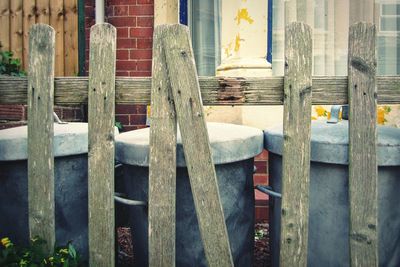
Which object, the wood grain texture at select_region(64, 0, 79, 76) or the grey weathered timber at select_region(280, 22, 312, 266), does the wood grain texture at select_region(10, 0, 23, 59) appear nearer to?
the wood grain texture at select_region(64, 0, 79, 76)

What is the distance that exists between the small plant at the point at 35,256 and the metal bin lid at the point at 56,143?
36 centimetres

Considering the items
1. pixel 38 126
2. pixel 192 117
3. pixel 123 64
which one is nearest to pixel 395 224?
pixel 192 117

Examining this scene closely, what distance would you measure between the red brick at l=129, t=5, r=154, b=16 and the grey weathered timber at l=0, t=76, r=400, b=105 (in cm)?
232

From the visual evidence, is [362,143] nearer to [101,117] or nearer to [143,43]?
[101,117]

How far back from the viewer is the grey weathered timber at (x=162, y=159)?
5.04 feet

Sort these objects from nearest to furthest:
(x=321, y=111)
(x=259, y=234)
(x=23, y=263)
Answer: (x=23, y=263)
(x=259, y=234)
(x=321, y=111)

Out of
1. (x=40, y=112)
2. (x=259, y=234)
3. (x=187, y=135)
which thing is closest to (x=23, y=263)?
(x=40, y=112)

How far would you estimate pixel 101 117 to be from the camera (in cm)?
156

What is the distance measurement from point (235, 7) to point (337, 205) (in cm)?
227

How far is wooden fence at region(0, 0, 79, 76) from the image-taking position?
4246 millimetres

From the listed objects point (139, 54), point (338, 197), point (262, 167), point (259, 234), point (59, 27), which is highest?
point (59, 27)

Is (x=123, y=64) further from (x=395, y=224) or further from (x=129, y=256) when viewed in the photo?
(x=395, y=224)

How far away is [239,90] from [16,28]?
3.81 meters

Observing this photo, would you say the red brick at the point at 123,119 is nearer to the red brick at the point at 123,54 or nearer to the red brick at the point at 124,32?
the red brick at the point at 123,54
